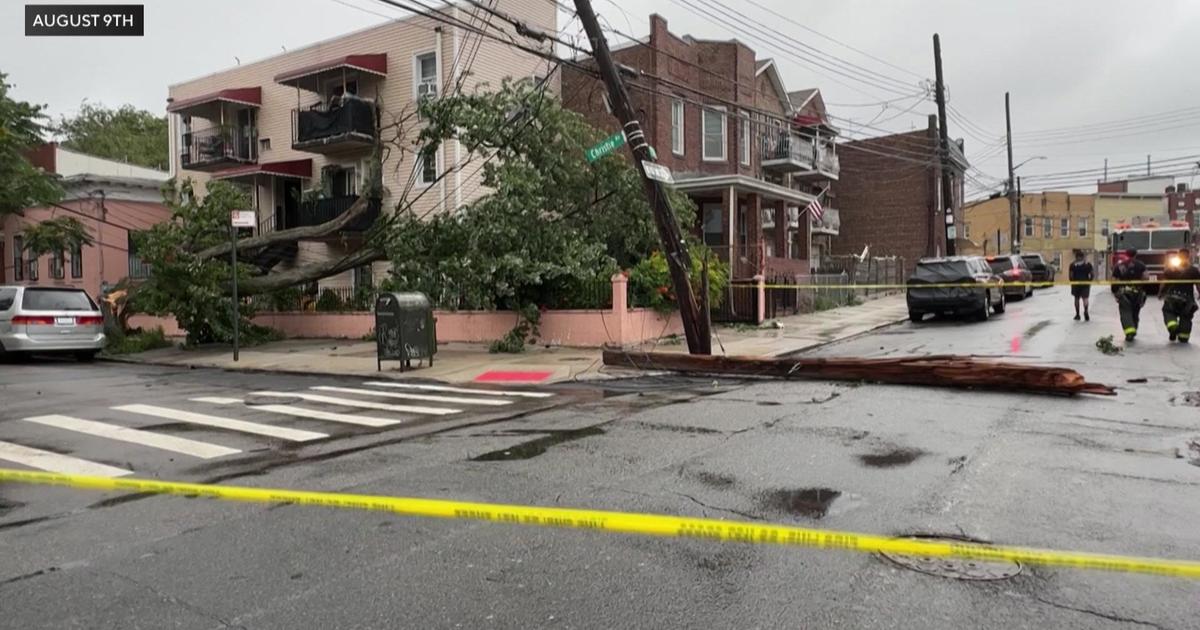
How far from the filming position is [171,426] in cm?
865

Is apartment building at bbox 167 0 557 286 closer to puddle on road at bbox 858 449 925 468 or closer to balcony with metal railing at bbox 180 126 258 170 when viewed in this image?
balcony with metal railing at bbox 180 126 258 170

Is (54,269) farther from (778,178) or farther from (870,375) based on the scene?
(870,375)

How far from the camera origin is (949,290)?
20.0 meters

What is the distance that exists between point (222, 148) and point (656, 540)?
2955 cm

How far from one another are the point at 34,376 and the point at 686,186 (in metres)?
16.9

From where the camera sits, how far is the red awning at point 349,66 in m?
24.8

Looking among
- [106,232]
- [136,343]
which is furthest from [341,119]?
[106,232]

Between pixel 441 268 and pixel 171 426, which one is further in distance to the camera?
pixel 441 268

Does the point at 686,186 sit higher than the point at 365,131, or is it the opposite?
the point at 365,131

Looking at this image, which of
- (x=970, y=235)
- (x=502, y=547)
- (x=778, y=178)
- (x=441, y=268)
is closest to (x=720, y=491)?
(x=502, y=547)

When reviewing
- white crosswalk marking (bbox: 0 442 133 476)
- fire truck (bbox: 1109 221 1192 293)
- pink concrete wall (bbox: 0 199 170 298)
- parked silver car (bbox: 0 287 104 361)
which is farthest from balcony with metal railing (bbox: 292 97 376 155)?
fire truck (bbox: 1109 221 1192 293)

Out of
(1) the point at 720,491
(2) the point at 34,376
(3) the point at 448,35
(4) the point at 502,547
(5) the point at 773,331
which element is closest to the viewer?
(4) the point at 502,547

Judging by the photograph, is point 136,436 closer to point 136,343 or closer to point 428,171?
point 136,343

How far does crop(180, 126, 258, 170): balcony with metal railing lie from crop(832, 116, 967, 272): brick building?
29.3 meters
